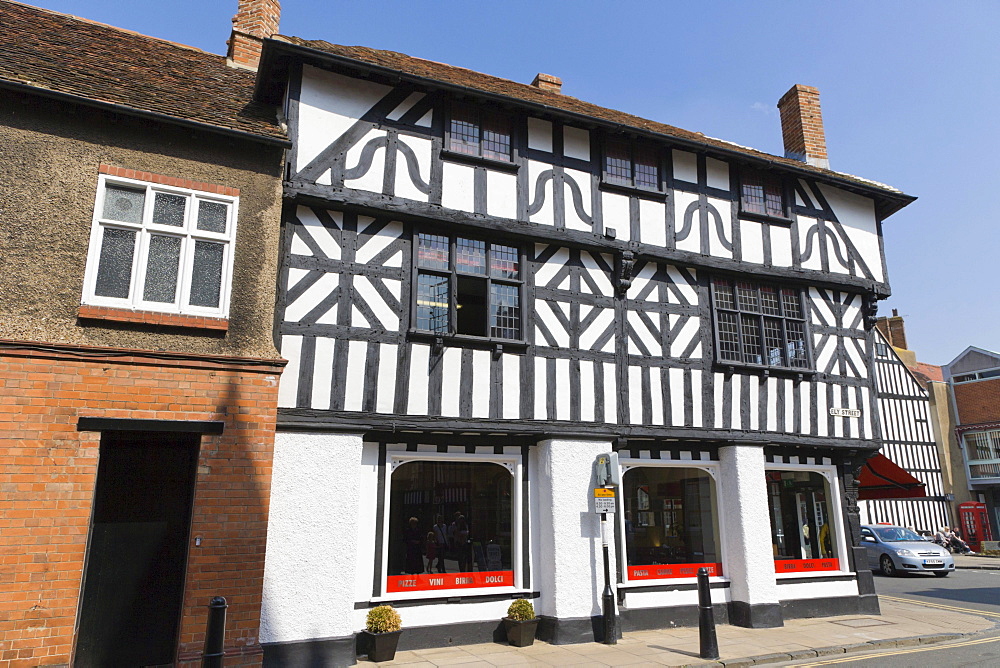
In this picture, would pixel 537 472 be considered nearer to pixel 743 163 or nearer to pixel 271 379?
pixel 271 379

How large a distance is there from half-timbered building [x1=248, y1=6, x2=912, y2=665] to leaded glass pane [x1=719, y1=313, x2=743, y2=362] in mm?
58

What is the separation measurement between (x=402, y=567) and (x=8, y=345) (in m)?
5.38

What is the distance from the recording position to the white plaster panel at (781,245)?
12.2m

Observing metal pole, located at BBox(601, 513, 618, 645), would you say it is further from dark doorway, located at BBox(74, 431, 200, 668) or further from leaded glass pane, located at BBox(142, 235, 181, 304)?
leaded glass pane, located at BBox(142, 235, 181, 304)

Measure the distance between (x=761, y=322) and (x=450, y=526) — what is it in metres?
6.83

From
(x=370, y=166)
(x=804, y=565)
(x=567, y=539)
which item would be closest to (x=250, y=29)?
(x=370, y=166)

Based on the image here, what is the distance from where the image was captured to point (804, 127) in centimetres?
1516

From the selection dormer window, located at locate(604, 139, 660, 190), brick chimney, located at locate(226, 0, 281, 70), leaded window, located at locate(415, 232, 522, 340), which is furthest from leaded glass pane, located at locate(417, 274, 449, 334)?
brick chimney, located at locate(226, 0, 281, 70)

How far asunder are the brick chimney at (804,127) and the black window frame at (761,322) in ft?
14.9

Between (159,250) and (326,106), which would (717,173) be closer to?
(326,106)

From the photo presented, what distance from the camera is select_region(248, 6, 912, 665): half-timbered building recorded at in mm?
8555

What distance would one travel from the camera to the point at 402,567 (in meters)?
8.82

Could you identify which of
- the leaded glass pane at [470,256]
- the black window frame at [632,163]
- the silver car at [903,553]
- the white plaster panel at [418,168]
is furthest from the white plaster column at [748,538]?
the silver car at [903,553]

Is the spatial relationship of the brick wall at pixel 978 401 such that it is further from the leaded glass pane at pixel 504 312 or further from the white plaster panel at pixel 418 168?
the white plaster panel at pixel 418 168
